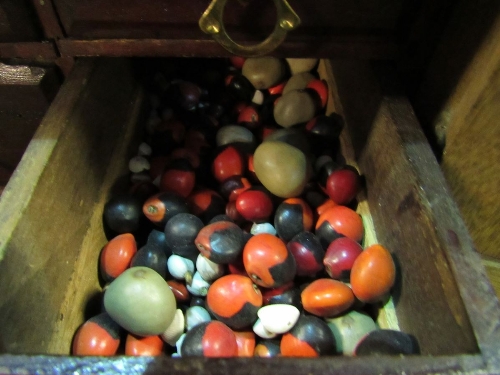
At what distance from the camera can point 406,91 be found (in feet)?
2.57

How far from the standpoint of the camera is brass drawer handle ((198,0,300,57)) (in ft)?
1.80

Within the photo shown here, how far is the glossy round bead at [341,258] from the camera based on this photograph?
2.16 feet

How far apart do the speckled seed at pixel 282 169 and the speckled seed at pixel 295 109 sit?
170mm

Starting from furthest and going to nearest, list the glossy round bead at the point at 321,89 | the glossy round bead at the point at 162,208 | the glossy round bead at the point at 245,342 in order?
the glossy round bead at the point at 321,89, the glossy round bead at the point at 162,208, the glossy round bead at the point at 245,342

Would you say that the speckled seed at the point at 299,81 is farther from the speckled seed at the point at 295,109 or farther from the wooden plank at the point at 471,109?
the wooden plank at the point at 471,109

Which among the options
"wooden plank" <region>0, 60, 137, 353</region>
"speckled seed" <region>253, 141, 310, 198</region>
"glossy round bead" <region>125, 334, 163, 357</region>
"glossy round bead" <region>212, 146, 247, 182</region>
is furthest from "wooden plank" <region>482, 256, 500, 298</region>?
"wooden plank" <region>0, 60, 137, 353</region>

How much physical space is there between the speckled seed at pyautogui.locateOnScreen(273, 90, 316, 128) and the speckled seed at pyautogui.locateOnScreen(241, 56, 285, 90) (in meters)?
0.11

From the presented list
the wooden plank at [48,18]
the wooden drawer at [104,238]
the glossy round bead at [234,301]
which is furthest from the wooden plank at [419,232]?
the wooden plank at [48,18]

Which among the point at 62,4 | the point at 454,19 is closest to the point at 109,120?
the point at 62,4

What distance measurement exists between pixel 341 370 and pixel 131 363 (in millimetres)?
198

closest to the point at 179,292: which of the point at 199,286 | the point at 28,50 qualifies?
the point at 199,286

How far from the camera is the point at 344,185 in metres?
0.75

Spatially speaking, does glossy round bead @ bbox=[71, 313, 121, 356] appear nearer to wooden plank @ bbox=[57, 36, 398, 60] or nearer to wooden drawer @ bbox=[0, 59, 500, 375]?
wooden drawer @ bbox=[0, 59, 500, 375]

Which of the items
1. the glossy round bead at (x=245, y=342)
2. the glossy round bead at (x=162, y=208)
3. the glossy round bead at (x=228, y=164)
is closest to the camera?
the glossy round bead at (x=245, y=342)
